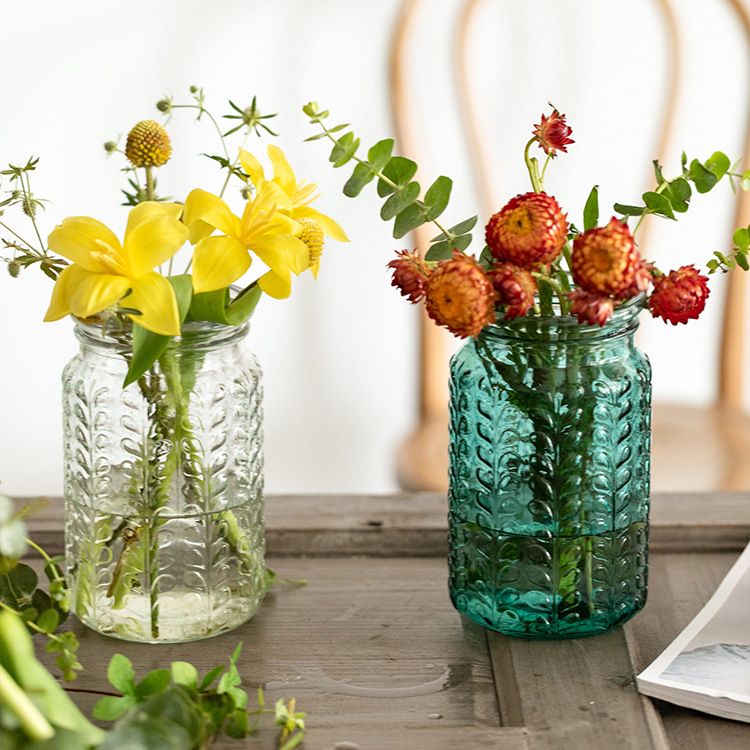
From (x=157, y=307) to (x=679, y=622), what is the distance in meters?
0.41

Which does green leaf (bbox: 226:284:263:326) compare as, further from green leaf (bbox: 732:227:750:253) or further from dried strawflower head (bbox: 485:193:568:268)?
green leaf (bbox: 732:227:750:253)

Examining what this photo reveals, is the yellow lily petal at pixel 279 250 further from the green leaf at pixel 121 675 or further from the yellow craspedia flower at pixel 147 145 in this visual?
the green leaf at pixel 121 675

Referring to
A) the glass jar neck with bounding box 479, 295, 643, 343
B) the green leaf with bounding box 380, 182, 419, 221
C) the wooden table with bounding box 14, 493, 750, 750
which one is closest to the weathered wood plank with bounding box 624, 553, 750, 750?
the wooden table with bounding box 14, 493, 750, 750

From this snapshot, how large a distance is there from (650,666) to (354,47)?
145cm

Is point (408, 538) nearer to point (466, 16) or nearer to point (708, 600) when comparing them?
point (708, 600)

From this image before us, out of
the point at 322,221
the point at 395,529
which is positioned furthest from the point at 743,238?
the point at 395,529

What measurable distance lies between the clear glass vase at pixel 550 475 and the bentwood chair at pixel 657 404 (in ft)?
1.95

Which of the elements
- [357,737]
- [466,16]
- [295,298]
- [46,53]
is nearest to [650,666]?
[357,737]

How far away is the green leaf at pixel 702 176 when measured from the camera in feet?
2.01

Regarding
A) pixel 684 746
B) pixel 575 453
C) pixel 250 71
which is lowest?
pixel 684 746

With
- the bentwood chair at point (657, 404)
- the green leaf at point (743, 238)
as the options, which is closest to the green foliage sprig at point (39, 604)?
the green leaf at point (743, 238)

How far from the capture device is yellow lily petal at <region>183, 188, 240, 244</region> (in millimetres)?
611

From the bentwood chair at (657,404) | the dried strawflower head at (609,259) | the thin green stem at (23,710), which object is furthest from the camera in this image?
the bentwood chair at (657,404)

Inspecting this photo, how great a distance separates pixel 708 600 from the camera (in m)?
0.74
